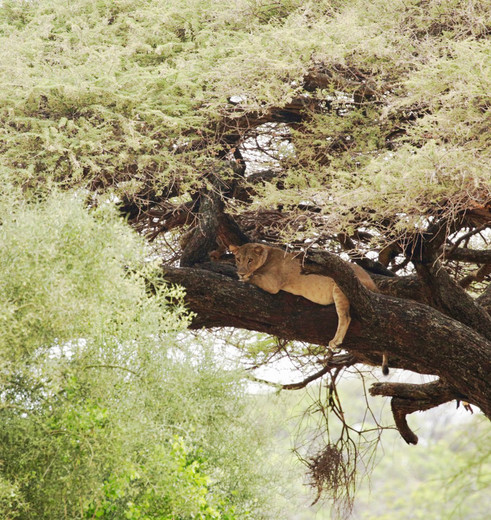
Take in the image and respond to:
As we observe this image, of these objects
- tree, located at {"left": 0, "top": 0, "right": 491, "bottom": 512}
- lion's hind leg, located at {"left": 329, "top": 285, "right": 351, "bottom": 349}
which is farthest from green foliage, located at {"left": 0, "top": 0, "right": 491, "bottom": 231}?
lion's hind leg, located at {"left": 329, "top": 285, "right": 351, "bottom": 349}

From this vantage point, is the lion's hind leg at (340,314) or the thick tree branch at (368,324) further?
the lion's hind leg at (340,314)

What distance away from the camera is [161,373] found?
332cm

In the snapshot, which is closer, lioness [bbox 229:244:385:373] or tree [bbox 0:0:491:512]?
tree [bbox 0:0:491:512]

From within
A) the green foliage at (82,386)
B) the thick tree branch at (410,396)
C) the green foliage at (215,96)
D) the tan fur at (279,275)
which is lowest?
the green foliage at (82,386)

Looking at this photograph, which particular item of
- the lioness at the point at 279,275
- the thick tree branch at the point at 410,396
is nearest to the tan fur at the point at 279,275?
the lioness at the point at 279,275

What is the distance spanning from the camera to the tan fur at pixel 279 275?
4.62 m

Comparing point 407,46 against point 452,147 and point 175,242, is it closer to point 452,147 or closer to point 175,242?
point 452,147

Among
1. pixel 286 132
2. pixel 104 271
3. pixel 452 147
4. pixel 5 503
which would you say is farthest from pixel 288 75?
pixel 5 503

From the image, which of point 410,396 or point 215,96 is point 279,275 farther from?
point 410,396

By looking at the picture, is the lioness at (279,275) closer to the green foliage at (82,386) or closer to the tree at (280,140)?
the tree at (280,140)

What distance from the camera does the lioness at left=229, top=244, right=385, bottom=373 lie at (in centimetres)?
462

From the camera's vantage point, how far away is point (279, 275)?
4.64 metres

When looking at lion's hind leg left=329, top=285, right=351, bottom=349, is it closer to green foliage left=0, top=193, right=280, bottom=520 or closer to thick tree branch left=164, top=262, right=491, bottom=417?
thick tree branch left=164, top=262, right=491, bottom=417

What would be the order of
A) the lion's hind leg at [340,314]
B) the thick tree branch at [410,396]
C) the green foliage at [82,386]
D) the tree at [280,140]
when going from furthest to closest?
the thick tree branch at [410,396] → the lion's hind leg at [340,314] → the tree at [280,140] → the green foliage at [82,386]
